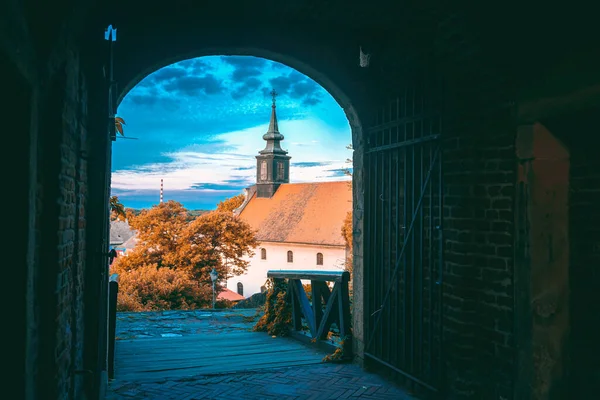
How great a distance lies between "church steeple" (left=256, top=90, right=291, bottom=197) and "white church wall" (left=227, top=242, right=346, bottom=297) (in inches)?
308

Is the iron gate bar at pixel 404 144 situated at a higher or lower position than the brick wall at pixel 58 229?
higher

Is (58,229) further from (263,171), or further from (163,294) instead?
(263,171)

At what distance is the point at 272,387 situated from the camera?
5039 millimetres

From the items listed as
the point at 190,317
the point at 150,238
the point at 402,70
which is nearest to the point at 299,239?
the point at 150,238

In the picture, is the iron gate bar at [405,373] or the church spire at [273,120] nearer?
the iron gate bar at [405,373]

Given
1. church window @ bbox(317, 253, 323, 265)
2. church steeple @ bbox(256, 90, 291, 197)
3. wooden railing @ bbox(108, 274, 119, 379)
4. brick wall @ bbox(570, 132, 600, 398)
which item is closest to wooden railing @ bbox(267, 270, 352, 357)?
wooden railing @ bbox(108, 274, 119, 379)

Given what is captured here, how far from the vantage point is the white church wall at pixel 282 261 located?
4138cm

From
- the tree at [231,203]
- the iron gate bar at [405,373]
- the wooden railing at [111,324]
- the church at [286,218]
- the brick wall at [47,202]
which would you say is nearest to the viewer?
the brick wall at [47,202]

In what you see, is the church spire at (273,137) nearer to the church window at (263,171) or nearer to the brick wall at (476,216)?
the church window at (263,171)

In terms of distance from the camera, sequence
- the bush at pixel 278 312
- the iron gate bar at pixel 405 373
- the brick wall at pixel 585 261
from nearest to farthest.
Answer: the brick wall at pixel 585 261
the iron gate bar at pixel 405 373
the bush at pixel 278 312

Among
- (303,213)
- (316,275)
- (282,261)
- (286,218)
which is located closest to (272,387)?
(316,275)

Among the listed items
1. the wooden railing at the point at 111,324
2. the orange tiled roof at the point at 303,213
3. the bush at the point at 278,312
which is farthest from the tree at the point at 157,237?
the wooden railing at the point at 111,324

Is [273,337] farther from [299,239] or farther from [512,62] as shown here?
[299,239]

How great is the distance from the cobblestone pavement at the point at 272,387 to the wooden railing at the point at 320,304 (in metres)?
0.75
